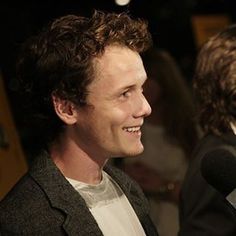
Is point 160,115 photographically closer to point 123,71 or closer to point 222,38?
point 222,38

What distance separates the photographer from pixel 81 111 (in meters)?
1.66

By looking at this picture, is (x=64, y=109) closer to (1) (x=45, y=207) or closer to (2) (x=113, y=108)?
(2) (x=113, y=108)

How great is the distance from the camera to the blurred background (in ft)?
7.90

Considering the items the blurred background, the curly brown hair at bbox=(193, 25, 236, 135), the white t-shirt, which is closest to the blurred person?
the blurred background

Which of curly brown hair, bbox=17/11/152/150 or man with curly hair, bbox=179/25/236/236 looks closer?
curly brown hair, bbox=17/11/152/150

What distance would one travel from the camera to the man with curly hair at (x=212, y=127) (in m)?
1.97

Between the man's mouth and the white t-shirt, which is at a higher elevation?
the man's mouth

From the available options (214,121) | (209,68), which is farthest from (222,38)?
(214,121)

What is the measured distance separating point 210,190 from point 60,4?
1277mm

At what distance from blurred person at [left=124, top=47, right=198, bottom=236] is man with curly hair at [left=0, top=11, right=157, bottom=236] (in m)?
1.17

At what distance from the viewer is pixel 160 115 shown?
301cm

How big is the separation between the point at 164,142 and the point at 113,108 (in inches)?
52.7

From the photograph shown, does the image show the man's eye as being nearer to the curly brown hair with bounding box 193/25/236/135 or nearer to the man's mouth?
the man's mouth

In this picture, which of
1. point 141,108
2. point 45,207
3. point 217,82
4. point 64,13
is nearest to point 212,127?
point 217,82
